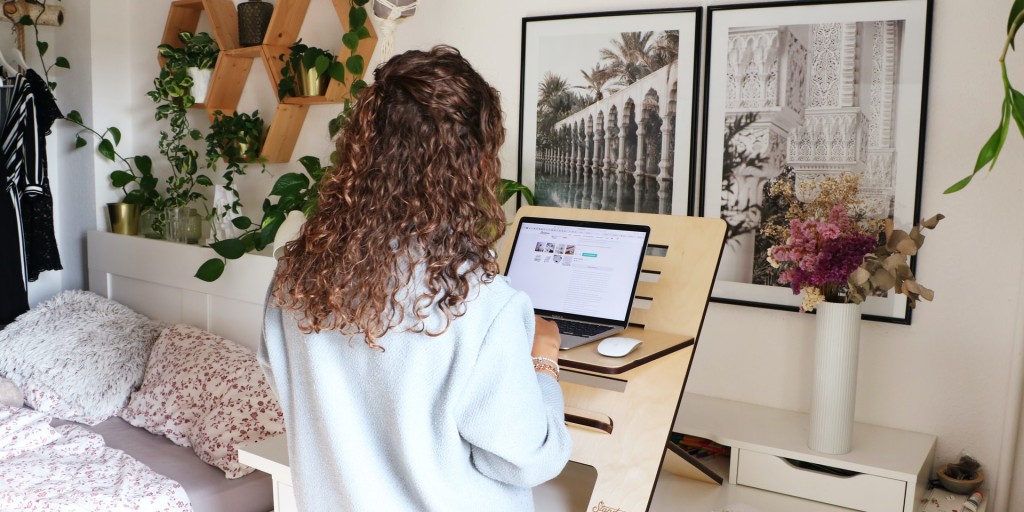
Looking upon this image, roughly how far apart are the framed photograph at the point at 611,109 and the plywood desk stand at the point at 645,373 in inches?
18.1

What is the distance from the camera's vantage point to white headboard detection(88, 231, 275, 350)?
116 inches

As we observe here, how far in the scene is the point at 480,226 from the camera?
116 cm

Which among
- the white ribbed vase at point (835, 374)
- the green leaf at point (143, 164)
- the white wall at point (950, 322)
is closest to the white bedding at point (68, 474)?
the green leaf at point (143, 164)

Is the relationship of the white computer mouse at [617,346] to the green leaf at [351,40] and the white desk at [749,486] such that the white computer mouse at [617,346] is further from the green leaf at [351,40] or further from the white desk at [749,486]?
the green leaf at [351,40]

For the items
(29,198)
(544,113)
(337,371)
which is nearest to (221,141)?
(29,198)

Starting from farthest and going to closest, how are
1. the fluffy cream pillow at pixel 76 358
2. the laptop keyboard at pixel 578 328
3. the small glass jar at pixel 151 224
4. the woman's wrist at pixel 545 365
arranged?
the small glass jar at pixel 151 224 → the fluffy cream pillow at pixel 76 358 → the laptop keyboard at pixel 578 328 → the woman's wrist at pixel 545 365

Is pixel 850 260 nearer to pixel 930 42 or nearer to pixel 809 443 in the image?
pixel 809 443

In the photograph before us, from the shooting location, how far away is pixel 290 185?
258 cm

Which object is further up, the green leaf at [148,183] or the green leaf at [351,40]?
the green leaf at [351,40]

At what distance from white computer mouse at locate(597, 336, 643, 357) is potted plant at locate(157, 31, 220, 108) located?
7.33 feet

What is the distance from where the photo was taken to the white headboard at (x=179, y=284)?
Answer: 295 cm

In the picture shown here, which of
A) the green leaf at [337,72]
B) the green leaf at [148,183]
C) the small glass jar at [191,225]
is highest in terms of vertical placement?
the green leaf at [337,72]

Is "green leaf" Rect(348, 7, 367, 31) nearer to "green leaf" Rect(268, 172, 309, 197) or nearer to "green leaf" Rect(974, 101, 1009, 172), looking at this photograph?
"green leaf" Rect(268, 172, 309, 197)

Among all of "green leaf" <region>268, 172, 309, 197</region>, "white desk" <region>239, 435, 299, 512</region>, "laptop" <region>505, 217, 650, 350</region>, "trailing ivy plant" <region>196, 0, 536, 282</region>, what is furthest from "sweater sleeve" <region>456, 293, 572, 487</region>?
"green leaf" <region>268, 172, 309, 197</region>
